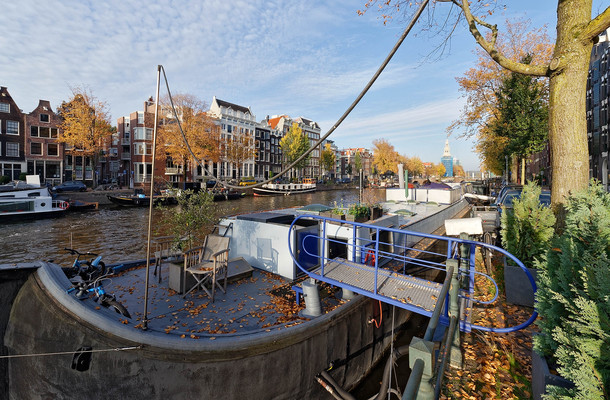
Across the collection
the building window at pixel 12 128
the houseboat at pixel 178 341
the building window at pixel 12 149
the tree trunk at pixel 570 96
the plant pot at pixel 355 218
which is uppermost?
the building window at pixel 12 128

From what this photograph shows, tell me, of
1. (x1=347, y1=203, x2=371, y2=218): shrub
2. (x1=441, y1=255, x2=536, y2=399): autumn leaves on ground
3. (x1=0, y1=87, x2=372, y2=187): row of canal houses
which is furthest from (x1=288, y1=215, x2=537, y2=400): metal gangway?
(x1=0, y1=87, x2=372, y2=187): row of canal houses

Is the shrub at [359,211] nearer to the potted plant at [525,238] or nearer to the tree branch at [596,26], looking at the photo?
the potted plant at [525,238]

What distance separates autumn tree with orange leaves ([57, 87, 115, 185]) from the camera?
37.5 meters

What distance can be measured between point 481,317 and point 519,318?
62cm

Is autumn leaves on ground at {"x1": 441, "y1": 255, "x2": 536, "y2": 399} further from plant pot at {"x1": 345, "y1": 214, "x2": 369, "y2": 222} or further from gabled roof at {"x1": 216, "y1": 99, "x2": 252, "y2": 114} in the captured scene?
gabled roof at {"x1": 216, "y1": 99, "x2": 252, "y2": 114}

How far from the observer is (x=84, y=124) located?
37812 millimetres

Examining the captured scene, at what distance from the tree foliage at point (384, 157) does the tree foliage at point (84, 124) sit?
62.7 metres

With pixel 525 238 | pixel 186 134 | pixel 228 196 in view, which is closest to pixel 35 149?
pixel 186 134

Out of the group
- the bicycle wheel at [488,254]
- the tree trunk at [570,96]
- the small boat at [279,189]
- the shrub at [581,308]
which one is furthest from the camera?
the small boat at [279,189]

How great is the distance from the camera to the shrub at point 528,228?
6359 millimetres

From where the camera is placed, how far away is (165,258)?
8867 millimetres

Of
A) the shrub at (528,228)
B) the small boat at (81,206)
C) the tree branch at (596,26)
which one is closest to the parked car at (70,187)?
the small boat at (81,206)

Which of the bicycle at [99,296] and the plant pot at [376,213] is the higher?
the plant pot at [376,213]

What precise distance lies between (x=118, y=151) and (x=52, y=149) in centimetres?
1177
